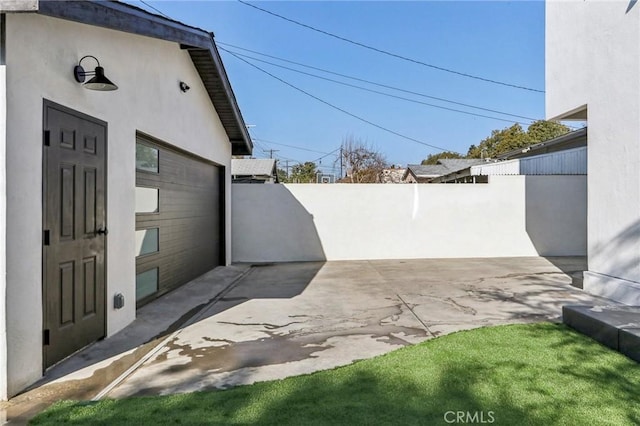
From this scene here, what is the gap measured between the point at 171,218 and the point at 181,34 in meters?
2.92

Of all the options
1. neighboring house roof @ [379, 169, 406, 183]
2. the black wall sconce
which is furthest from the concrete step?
neighboring house roof @ [379, 169, 406, 183]

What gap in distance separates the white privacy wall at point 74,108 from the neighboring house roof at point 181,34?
28 cm

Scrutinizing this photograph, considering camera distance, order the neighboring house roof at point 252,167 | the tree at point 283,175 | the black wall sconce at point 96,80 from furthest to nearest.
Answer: the tree at point 283,175, the neighboring house roof at point 252,167, the black wall sconce at point 96,80

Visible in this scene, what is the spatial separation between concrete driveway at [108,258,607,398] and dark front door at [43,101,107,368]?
77cm

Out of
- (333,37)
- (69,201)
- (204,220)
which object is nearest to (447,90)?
(333,37)

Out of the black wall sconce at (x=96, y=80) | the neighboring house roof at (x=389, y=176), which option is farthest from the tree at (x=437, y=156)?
the black wall sconce at (x=96, y=80)

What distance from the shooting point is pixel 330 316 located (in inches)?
211

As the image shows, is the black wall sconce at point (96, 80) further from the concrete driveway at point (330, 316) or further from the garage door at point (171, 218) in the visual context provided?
the concrete driveway at point (330, 316)

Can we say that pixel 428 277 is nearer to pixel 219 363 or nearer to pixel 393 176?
pixel 219 363

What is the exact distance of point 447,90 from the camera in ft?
67.8

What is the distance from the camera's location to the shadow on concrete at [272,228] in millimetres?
11266

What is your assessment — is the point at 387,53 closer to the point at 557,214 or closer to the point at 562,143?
the point at 562,143

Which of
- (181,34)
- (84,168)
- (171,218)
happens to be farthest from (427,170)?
(84,168)

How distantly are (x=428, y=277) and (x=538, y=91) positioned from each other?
13.8 m
